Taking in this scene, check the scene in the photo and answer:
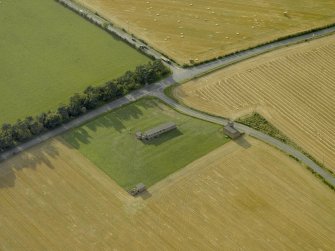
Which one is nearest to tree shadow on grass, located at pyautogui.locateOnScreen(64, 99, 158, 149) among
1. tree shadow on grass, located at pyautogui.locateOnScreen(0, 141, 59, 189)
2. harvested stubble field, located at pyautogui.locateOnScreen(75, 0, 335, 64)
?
tree shadow on grass, located at pyautogui.locateOnScreen(0, 141, 59, 189)

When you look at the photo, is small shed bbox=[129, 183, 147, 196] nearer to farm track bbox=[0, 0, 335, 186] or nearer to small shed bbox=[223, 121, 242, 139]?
farm track bbox=[0, 0, 335, 186]

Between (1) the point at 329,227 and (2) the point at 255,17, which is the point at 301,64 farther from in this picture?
(1) the point at 329,227

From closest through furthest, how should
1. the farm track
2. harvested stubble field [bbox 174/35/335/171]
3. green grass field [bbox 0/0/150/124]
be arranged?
the farm track, harvested stubble field [bbox 174/35/335/171], green grass field [bbox 0/0/150/124]

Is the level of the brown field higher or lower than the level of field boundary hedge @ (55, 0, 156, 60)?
lower

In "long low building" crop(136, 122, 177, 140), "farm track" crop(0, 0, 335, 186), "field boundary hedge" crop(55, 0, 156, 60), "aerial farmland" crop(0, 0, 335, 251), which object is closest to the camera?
"aerial farmland" crop(0, 0, 335, 251)

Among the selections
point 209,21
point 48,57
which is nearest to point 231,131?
point 209,21

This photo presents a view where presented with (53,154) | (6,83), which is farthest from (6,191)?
(6,83)
